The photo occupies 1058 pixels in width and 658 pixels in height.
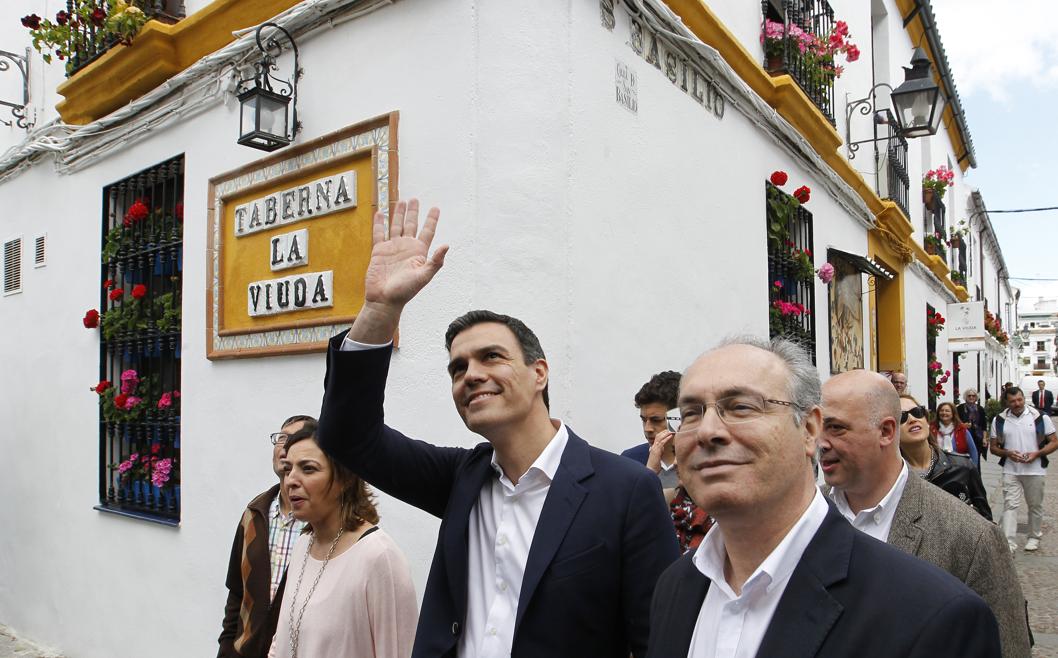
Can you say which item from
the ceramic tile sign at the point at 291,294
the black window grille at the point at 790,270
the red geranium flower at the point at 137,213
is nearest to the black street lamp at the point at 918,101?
the black window grille at the point at 790,270

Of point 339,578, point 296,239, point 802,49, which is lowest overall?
point 339,578

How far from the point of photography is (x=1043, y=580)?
305 inches

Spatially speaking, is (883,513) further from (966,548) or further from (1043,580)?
(1043,580)

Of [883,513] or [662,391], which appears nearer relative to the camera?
[883,513]

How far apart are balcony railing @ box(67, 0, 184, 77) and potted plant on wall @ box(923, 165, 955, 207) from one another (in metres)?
11.7

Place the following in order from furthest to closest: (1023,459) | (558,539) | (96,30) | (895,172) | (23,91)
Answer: (895,172), (1023,459), (23,91), (96,30), (558,539)

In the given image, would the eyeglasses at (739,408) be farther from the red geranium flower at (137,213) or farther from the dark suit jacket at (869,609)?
the red geranium flower at (137,213)

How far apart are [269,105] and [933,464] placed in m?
3.94

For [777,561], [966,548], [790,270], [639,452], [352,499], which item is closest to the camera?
[777,561]

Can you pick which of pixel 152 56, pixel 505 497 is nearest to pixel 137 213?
pixel 152 56

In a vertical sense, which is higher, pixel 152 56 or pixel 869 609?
pixel 152 56

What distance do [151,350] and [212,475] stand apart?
1333 mm

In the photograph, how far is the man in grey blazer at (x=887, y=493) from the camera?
2.27 m

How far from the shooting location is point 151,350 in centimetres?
592
